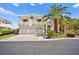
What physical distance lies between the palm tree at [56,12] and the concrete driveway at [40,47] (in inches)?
27.4

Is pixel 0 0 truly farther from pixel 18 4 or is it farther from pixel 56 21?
pixel 56 21

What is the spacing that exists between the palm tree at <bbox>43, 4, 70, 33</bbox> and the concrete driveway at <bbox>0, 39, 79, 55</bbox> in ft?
2.28

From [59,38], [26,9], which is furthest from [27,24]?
[59,38]

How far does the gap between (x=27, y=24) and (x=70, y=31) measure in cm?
167

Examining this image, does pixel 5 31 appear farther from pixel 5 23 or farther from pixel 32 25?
pixel 32 25

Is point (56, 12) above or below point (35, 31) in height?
above

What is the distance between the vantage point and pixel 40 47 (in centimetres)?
704

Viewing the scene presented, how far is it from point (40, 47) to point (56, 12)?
5.18ft

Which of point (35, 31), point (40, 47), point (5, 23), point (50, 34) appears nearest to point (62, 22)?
point (50, 34)

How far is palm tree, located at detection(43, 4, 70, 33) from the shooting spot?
24.1 ft

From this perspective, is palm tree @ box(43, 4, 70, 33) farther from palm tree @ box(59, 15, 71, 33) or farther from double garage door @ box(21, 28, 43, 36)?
double garage door @ box(21, 28, 43, 36)

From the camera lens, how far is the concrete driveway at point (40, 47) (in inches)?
266

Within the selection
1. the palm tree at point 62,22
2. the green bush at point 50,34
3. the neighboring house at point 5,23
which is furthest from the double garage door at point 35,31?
the palm tree at point 62,22
